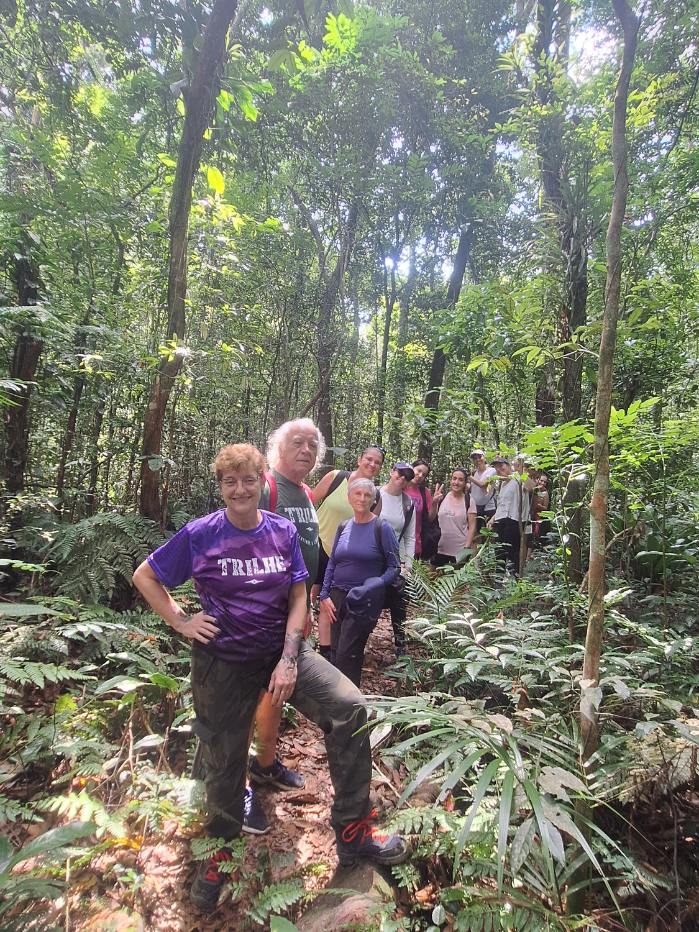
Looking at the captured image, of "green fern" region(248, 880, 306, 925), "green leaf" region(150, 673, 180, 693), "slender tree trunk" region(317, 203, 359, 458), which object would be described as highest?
"slender tree trunk" region(317, 203, 359, 458)

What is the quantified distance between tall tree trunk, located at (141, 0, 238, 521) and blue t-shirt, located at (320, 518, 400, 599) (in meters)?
2.16

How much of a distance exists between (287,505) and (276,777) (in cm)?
170

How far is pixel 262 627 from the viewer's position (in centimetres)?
236

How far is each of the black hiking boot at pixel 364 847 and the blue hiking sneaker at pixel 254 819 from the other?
58cm

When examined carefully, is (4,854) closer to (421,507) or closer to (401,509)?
(401,509)

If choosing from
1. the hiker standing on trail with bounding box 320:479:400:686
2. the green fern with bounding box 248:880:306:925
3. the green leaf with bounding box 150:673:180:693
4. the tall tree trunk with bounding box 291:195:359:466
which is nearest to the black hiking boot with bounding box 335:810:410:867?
the green fern with bounding box 248:880:306:925

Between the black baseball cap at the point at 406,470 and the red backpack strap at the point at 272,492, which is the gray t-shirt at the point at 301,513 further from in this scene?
the black baseball cap at the point at 406,470

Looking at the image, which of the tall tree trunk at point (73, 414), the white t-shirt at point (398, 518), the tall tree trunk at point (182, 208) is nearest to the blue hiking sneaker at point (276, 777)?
the white t-shirt at point (398, 518)

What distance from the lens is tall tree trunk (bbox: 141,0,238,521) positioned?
4.45m

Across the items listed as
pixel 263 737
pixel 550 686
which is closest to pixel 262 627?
pixel 263 737

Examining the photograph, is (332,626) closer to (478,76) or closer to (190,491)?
(190,491)

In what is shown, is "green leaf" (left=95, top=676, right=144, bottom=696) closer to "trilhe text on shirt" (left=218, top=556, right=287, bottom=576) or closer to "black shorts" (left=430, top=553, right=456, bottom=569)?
"trilhe text on shirt" (left=218, top=556, right=287, bottom=576)

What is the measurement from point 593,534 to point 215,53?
210 inches

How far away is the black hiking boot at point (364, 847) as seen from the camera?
7.19 feet
